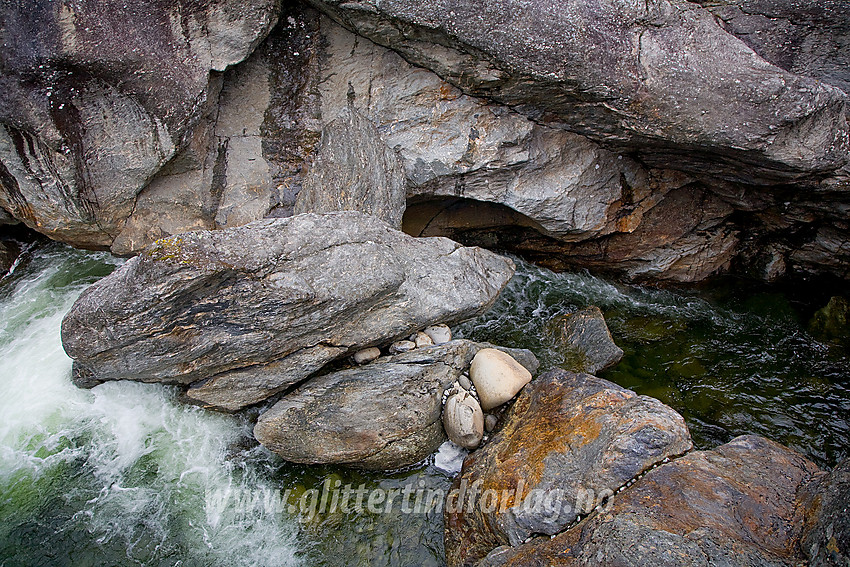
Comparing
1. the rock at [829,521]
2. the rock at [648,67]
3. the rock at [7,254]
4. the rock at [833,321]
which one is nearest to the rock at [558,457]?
the rock at [829,521]

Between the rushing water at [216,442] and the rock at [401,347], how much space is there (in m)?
1.45

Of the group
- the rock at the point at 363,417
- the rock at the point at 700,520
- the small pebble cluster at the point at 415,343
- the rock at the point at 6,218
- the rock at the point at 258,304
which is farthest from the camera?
the rock at the point at 6,218

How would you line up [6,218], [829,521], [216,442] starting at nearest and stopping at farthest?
1. [829,521]
2. [216,442]
3. [6,218]

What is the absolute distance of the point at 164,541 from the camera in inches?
241

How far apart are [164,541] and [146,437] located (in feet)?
4.38

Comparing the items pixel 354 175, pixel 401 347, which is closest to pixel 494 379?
pixel 401 347

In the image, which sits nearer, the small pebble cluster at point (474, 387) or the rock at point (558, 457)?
the rock at point (558, 457)

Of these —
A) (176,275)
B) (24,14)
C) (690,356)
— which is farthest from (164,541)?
(690,356)

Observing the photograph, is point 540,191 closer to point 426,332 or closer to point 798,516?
point 426,332

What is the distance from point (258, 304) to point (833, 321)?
8.69 meters

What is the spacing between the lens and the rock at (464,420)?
262 inches

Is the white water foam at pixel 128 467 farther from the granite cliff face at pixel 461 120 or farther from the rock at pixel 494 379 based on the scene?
the rock at pixel 494 379

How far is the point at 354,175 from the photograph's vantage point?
7.84 metres

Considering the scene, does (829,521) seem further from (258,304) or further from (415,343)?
(258,304)
